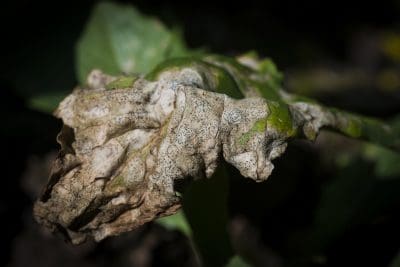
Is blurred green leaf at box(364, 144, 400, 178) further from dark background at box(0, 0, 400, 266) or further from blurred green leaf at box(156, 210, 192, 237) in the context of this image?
blurred green leaf at box(156, 210, 192, 237)

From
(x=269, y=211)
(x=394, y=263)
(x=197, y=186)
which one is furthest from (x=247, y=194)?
(x=197, y=186)

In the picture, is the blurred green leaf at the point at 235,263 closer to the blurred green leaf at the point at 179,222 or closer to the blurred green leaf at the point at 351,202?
the blurred green leaf at the point at 179,222

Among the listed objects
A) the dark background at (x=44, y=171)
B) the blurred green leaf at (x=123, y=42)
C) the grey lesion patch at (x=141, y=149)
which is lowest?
the dark background at (x=44, y=171)

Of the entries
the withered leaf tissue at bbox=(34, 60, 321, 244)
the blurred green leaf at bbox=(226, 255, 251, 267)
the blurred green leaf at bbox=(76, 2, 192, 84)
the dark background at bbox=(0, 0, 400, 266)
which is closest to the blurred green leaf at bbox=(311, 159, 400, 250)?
the dark background at bbox=(0, 0, 400, 266)

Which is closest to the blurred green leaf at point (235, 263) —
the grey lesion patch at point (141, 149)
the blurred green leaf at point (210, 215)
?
the blurred green leaf at point (210, 215)

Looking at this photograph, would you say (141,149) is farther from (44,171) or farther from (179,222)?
(44,171)

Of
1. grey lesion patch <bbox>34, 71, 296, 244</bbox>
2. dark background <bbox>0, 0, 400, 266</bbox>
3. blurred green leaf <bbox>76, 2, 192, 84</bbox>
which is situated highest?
grey lesion patch <bbox>34, 71, 296, 244</bbox>
